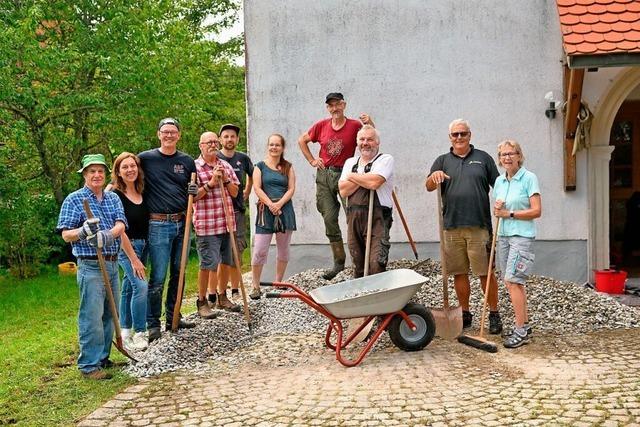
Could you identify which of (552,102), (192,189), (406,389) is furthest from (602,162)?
(192,189)

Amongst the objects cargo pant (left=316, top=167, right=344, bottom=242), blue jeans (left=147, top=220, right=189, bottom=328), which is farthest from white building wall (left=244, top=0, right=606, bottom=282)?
blue jeans (left=147, top=220, right=189, bottom=328)

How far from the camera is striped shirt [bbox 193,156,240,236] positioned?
21.3 feet

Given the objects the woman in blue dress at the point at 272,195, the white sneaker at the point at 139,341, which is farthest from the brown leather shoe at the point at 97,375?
the woman in blue dress at the point at 272,195

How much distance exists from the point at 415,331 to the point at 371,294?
2.19 ft

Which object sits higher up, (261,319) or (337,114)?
(337,114)

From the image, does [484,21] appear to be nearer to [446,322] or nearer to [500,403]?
[446,322]

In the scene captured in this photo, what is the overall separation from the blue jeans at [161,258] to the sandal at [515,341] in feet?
9.13

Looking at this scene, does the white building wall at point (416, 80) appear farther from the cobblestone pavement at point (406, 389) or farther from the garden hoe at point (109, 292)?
the garden hoe at point (109, 292)

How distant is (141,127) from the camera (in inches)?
513

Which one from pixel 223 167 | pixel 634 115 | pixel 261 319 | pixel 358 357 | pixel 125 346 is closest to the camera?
pixel 358 357

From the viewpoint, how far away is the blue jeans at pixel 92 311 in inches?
208

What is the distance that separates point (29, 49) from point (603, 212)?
8.30m

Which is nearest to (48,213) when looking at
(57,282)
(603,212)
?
(57,282)

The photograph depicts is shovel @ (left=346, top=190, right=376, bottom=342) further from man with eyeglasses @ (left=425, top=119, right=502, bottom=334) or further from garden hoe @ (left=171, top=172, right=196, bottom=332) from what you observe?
garden hoe @ (left=171, top=172, right=196, bottom=332)
